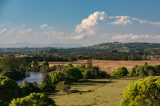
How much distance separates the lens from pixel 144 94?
165 feet

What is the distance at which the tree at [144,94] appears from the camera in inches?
1970

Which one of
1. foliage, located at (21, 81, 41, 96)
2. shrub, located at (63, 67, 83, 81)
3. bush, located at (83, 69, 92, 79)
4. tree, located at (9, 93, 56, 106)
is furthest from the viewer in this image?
bush, located at (83, 69, 92, 79)

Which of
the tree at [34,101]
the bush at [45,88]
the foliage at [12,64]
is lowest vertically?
the bush at [45,88]

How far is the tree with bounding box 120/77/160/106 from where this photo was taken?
1970 inches

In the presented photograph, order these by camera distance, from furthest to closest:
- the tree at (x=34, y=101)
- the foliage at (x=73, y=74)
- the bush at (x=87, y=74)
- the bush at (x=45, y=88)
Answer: the bush at (x=87, y=74)
the foliage at (x=73, y=74)
the bush at (x=45, y=88)
the tree at (x=34, y=101)

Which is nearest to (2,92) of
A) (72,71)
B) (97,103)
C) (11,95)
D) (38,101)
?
(11,95)

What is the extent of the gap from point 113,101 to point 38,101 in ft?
96.9

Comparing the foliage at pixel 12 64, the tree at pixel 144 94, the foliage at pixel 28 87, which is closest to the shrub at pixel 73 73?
the foliage at pixel 12 64

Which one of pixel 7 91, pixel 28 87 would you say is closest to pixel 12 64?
pixel 28 87

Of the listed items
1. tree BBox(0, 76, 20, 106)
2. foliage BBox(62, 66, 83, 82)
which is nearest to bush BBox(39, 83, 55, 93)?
foliage BBox(62, 66, 83, 82)

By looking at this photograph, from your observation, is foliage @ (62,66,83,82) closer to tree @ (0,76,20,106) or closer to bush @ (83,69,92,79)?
bush @ (83,69,92,79)

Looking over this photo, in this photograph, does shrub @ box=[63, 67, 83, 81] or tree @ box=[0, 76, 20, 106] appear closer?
tree @ box=[0, 76, 20, 106]

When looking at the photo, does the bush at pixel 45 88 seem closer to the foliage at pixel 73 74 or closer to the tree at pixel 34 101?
the foliage at pixel 73 74

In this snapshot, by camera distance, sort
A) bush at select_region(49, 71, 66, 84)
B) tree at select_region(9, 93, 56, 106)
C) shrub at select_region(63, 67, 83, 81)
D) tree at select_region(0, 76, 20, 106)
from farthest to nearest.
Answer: shrub at select_region(63, 67, 83, 81) < bush at select_region(49, 71, 66, 84) < tree at select_region(0, 76, 20, 106) < tree at select_region(9, 93, 56, 106)
